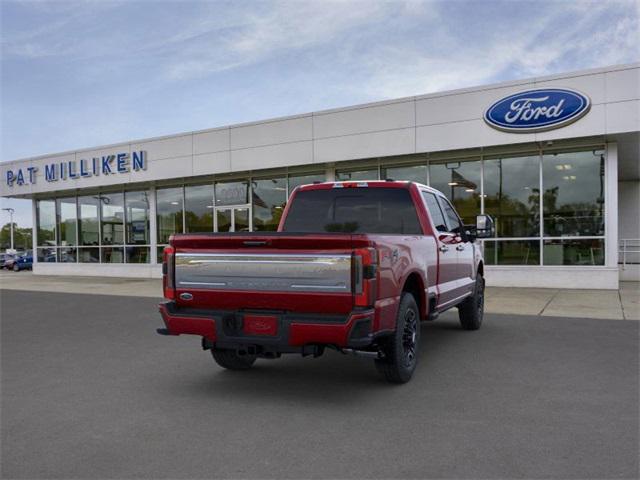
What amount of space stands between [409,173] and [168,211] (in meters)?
10.2

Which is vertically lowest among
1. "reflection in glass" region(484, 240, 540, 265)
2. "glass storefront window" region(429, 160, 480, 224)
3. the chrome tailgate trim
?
"reflection in glass" region(484, 240, 540, 265)

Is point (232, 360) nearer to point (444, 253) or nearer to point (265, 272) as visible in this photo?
point (265, 272)

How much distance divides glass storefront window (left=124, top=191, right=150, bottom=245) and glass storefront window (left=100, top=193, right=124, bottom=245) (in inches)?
14.4

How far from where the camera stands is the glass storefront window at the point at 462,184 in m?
15.6

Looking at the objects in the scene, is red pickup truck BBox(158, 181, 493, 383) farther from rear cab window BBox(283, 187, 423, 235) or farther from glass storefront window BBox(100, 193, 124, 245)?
glass storefront window BBox(100, 193, 124, 245)

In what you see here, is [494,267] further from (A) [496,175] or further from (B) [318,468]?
(B) [318,468]

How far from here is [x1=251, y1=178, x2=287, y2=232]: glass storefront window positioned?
62.5ft

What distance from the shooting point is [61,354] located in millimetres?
6984

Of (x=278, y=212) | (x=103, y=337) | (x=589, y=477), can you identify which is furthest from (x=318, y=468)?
(x=278, y=212)

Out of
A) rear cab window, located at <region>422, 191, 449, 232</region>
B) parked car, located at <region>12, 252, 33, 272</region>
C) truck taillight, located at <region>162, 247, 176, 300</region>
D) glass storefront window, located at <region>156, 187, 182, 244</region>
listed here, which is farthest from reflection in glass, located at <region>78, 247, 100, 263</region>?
truck taillight, located at <region>162, 247, 176, 300</region>

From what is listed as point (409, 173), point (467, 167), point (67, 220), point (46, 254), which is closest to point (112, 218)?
point (67, 220)

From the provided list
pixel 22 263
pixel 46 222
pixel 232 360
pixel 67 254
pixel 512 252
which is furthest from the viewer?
pixel 22 263

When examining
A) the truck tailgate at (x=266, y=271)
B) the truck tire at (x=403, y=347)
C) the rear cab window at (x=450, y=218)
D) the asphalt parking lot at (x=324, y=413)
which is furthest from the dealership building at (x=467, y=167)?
the truck tailgate at (x=266, y=271)

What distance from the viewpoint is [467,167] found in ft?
51.8
